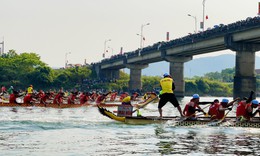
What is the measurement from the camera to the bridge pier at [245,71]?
7812 centimetres

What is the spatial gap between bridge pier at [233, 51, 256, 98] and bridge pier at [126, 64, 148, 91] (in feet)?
190

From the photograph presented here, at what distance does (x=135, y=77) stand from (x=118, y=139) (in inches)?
4481

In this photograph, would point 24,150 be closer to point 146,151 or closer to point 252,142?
point 146,151

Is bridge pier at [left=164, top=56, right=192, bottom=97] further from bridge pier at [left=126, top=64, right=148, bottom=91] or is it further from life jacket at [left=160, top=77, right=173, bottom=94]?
life jacket at [left=160, top=77, right=173, bottom=94]

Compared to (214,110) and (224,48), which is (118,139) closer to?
(214,110)

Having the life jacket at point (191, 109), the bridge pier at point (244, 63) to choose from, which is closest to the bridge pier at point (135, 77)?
the bridge pier at point (244, 63)

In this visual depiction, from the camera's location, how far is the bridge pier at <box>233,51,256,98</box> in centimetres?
7812

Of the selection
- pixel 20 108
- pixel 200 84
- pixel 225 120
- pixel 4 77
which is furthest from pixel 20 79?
pixel 225 120

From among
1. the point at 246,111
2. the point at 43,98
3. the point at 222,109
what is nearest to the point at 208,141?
the point at 222,109

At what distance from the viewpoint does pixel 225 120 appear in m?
29.0

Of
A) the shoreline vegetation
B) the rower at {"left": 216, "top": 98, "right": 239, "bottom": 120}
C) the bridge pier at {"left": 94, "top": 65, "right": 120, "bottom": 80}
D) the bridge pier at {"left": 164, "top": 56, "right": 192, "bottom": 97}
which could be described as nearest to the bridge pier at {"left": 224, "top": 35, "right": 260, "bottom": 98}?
the bridge pier at {"left": 164, "top": 56, "right": 192, "bottom": 97}

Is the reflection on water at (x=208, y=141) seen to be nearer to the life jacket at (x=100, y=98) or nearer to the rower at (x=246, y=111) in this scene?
the rower at (x=246, y=111)

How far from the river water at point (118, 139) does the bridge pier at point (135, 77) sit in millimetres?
105238

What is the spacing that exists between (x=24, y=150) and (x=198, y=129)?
1128cm
